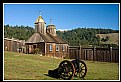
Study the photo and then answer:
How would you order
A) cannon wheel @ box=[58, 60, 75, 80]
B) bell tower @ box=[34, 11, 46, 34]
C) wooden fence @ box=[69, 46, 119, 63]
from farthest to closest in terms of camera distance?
bell tower @ box=[34, 11, 46, 34]
wooden fence @ box=[69, 46, 119, 63]
cannon wheel @ box=[58, 60, 75, 80]

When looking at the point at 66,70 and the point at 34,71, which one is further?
the point at 34,71

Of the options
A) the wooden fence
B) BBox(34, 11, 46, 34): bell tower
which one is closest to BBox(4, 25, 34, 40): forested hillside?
BBox(34, 11, 46, 34): bell tower

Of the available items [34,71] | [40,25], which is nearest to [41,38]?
[40,25]

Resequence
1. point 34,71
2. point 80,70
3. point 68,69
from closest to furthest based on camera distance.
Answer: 1. point 68,69
2. point 80,70
3. point 34,71

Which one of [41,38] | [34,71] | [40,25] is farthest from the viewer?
[40,25]

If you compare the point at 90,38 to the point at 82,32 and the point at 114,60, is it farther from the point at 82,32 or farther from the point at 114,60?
the point at 114,60

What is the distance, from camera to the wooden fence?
29.2m

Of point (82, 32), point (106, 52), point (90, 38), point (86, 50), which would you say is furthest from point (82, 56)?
point (82, 32)

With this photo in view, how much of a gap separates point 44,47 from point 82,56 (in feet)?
21.8

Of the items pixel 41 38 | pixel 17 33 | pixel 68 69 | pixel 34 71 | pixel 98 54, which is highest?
pixel 17 33

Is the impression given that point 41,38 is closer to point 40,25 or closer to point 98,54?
point 40,25

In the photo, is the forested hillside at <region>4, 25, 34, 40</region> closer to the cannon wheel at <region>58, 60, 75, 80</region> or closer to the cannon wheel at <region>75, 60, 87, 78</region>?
the cannon wheel at <region>75, 60, 87, 78</region>

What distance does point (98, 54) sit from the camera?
30.7 m

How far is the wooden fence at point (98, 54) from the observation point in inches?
1151
